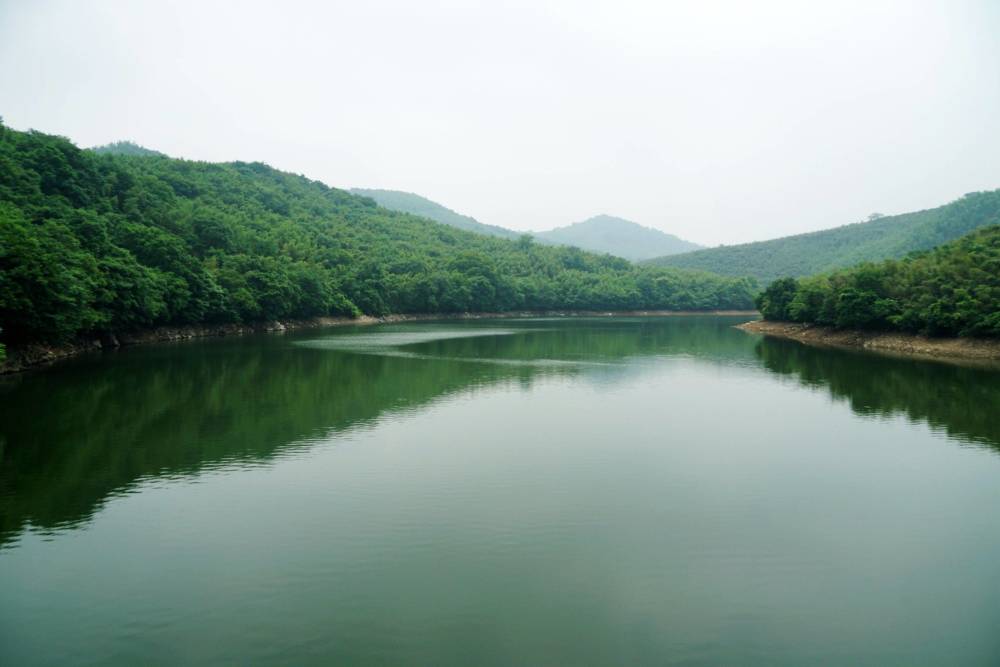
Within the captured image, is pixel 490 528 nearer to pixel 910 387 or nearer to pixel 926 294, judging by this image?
pixel 910 387

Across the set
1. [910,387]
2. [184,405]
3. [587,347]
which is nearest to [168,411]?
[184,405]

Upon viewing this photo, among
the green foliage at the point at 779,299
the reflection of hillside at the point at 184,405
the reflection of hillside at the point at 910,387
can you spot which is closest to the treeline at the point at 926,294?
the reflection of hillside at the point at 910,387

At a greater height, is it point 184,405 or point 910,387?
point 184,405

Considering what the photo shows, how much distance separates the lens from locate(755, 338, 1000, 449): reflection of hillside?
21.0m

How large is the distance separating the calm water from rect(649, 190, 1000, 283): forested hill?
118227 millimetres

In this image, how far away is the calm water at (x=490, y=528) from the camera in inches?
311

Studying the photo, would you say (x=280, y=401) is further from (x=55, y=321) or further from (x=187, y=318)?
(x=187, y=318)

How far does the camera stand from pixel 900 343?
143 ft

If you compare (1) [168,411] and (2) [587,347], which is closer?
(1) [168,411]

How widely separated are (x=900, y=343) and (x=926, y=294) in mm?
3659

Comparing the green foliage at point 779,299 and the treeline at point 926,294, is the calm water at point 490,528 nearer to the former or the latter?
the treeline at point 926,294

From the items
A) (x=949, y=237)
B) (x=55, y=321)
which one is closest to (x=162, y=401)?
(x=55, y=321)

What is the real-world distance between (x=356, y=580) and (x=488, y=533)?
8.35 feet

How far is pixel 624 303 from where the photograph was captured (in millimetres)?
113625
